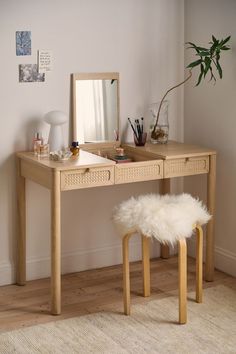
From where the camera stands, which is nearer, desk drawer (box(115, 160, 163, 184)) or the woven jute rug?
the woven jute rug

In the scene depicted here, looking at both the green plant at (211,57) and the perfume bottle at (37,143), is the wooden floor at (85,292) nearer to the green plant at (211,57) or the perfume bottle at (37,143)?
the perfume bottle at (37,143)

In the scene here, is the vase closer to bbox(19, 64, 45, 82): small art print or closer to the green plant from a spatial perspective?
the green plant

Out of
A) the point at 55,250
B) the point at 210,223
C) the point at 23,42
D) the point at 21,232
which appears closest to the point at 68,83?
the point at 23,42

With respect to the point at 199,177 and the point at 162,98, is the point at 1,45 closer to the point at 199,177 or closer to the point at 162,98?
the point at 162,98

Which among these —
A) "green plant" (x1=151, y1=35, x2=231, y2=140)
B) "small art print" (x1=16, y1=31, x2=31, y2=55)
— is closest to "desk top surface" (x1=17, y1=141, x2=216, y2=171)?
"green plant" (x1=151, y1=35, x2=231, y2=140)

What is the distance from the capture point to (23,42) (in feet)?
12.4

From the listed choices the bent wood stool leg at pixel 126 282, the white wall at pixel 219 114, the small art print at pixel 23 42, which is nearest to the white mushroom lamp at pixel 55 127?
the small art print at pixel 23 42

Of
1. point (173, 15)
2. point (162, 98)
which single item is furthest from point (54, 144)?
point (173, 15)

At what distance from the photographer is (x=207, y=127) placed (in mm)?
4199

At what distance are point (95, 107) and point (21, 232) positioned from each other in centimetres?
88

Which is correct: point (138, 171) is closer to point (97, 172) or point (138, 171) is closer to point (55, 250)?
point (97, 172)

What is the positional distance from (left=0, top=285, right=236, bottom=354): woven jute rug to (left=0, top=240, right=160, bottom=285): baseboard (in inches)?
26.5

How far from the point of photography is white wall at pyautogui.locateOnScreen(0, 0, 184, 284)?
3.82 m

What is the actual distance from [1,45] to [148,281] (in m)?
1.58
